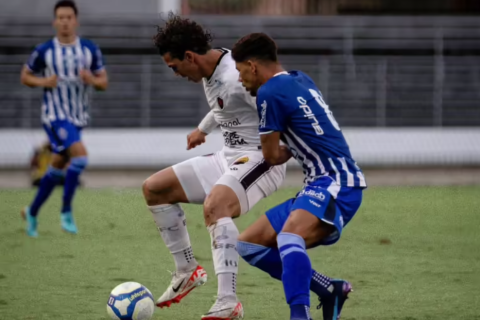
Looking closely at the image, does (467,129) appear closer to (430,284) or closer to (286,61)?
(286,61)

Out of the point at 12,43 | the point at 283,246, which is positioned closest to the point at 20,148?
the point at 12,43

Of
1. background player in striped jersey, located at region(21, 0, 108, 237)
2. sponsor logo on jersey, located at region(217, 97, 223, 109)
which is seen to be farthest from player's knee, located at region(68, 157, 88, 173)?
sponsor logo on jersey, located at region(217, 97, 223, 109)

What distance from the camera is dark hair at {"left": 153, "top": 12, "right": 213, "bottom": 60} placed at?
636 cm

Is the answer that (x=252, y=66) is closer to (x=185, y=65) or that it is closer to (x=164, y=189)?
(x=185, y=65)

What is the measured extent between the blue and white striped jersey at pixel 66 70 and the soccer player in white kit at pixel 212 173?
3696mm

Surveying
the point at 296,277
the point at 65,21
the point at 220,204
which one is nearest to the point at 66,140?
the point at 65,21

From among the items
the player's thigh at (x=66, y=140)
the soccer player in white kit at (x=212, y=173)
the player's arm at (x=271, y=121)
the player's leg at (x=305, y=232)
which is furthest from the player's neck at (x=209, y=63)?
the player's thigh at (x=66, y=140)

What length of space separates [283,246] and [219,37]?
51.7 feet

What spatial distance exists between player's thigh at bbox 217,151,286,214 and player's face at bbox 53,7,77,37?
4.12 m

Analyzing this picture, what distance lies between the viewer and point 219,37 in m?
20.8

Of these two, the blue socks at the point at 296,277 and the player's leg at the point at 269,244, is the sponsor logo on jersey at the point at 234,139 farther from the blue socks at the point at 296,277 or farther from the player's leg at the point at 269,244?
the blue socks at the point at 296,277

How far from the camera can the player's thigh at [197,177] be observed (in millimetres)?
6617

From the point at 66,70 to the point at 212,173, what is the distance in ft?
13.4

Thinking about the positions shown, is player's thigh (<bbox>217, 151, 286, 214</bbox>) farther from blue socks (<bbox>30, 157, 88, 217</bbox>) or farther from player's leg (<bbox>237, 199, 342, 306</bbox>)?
blue socks (<bbox>30, 157, 88, 217</bbox>)
